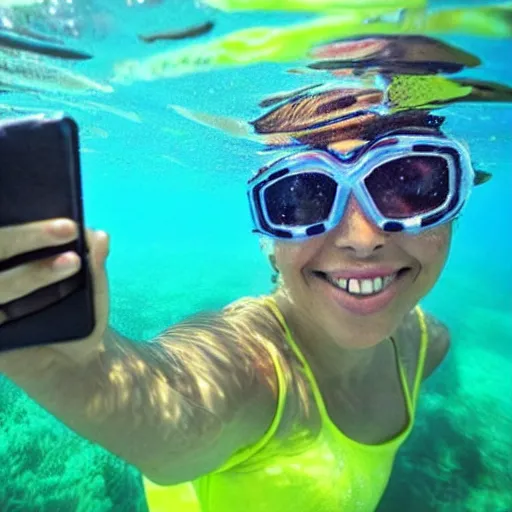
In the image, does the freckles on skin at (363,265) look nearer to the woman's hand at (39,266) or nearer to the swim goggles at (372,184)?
the swim goggles at (372,184)

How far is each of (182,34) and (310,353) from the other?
3054mm

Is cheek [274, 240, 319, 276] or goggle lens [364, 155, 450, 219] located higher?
goggle lens [364, 155, 450, 219]

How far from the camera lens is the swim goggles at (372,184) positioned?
2928 millimetres

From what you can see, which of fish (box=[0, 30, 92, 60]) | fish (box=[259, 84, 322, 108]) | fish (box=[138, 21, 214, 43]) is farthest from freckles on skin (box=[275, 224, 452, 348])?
fish (box=[0, 30, 92, 60])

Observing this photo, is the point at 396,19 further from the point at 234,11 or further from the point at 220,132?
the point at 220,132

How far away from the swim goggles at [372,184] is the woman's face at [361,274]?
0.31 ft

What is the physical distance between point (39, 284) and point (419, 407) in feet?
26.9

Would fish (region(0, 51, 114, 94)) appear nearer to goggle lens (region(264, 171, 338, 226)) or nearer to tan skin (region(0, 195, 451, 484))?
goggle lens (region(264, 171, 338, 226))

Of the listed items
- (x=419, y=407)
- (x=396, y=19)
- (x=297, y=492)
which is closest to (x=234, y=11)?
(x=396, y=19)

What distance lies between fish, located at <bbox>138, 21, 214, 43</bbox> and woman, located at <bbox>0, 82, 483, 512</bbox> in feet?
5.04

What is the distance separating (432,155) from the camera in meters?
3.05

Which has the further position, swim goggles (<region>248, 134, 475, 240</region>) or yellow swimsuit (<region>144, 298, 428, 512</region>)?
swim goggles (<region>248, 134, 475, 240</region>)

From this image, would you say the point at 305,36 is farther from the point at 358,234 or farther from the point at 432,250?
the point at 432,250

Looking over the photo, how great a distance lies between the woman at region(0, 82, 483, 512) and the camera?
6.81 ft
